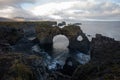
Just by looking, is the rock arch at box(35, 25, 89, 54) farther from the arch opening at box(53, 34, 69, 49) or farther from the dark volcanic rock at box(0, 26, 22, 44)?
the dark volcanic rock at box(0, 26, 22, 44)

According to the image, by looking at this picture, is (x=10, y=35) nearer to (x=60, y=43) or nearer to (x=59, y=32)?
(x=59, y=32)

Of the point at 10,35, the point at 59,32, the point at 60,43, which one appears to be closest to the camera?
the point at 10,35

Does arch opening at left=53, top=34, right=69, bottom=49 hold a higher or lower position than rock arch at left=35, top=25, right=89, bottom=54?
lower

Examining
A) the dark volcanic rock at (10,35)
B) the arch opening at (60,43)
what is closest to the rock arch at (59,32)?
the arch opening at (60,43)

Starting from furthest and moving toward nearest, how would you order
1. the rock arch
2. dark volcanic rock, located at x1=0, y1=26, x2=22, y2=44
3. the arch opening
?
the arch opening < the rock arch < dark volcanic rock, located at x1=0, y1=26, x2=22, y2=44

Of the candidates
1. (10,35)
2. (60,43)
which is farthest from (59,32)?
(10,35)

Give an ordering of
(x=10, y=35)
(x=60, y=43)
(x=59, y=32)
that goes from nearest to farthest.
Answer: (x=10, y=35), (x=59, y=32), (x=60, y=43)

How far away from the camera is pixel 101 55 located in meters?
37.0

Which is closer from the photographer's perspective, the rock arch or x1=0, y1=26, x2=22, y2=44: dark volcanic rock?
x1=0, y1=26, x2=22, y2=44: dark volcanic rock

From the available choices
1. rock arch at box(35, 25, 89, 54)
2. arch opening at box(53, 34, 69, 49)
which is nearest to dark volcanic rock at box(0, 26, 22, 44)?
rock arch at box(35, 25, 89, 54)

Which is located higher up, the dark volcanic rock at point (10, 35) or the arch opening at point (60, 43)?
the dark volcanic rock at point (10, 35)

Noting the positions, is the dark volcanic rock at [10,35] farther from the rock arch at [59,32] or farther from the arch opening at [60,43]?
the arch opening at [60,43]

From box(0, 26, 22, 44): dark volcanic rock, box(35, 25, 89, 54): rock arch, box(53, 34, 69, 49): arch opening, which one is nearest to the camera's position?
box(0, 26, 22, 44): dark volcanic rock

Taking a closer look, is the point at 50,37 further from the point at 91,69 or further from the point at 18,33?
the point at 91,69
